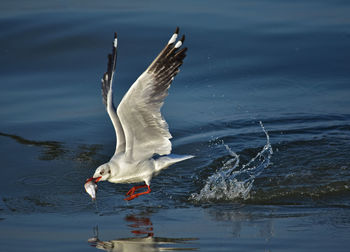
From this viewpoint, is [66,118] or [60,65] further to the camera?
[60,65]

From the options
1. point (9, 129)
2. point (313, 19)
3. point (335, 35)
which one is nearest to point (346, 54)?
point (335, 35)

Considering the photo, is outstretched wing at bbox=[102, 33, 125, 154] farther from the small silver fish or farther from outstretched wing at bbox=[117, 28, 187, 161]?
the small silver fish

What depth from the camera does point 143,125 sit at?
21.3 feet

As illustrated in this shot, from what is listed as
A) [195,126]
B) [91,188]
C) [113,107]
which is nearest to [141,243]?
[91,188]

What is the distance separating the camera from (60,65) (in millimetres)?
11633

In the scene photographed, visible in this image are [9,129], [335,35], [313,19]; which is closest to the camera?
[9,129]

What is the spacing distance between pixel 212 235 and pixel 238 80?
552cm

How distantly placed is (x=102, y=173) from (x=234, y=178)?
1517 millimetres

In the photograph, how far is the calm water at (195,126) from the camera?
5.62m

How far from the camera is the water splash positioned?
261 inches

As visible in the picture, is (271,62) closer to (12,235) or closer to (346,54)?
(346,54)

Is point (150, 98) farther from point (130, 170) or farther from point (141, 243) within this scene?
point (141, 243)

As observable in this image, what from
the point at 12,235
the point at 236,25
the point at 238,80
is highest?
the point at 236,25

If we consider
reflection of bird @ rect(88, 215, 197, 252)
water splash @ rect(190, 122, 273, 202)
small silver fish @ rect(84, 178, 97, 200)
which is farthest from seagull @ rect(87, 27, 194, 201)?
reflection of bird @ rect(88, 215, 197, 252)
